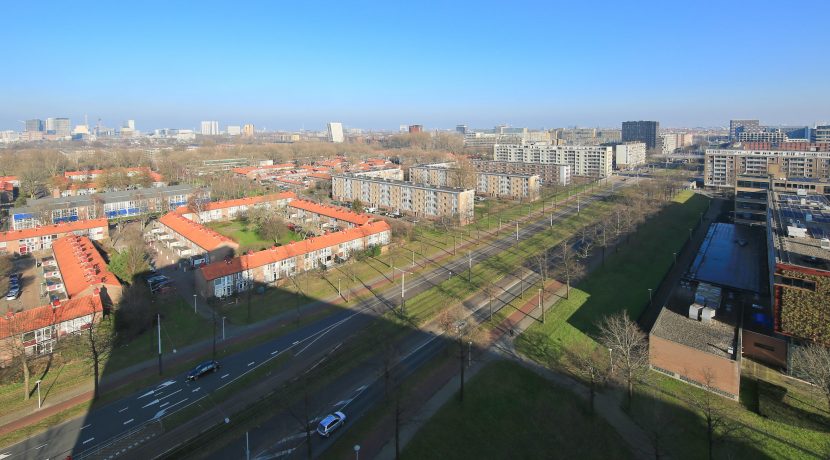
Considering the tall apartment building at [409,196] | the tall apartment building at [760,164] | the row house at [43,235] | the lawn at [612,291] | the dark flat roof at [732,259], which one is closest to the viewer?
the lawn at [612,291]

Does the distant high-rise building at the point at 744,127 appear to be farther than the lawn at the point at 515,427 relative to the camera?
Yes

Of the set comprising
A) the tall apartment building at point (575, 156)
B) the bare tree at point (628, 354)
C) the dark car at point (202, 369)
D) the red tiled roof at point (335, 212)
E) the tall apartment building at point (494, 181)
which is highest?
the tall apartment building at point (575, 156)

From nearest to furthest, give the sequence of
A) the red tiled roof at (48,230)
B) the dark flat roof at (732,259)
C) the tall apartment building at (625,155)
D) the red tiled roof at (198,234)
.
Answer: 1. the dark flat roof at (732,259)
2. the red tiled roof at (198,234)
3. the red tiled roof at (48,230)
4. the tall apartment building at (625,155)

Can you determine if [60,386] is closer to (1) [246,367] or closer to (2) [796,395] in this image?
(1) [246,367]

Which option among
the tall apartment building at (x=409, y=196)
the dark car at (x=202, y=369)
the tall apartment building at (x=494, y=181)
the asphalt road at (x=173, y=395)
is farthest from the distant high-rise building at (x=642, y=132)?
the dark car at (x=202, y=369)

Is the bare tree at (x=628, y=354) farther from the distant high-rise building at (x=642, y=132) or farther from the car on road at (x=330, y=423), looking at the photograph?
the distant high-rise building at (x=642, y=132)

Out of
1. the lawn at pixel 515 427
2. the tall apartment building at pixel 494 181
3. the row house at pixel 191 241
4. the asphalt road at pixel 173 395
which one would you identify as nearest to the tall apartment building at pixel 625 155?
the tall apartment building at pixel 494 181

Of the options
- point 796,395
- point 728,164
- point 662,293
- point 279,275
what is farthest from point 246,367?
point 728,164

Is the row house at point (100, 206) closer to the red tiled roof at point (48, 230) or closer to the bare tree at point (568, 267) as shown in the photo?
the red tiled roof at point (48, 230)

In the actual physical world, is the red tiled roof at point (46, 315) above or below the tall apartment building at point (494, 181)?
below
